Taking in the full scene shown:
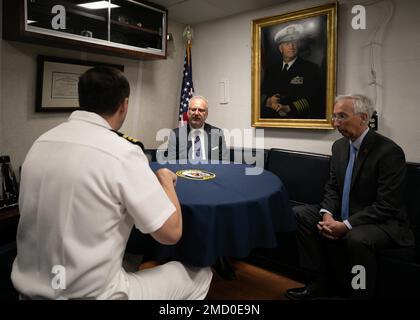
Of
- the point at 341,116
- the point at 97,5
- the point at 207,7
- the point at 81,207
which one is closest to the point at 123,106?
the point at 81,207

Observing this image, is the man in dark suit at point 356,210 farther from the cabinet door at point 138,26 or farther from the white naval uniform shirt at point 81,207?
the cabinet door at point 138,26

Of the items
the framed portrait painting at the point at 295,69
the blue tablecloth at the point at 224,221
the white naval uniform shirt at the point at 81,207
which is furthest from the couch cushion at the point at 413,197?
the white naval uniform shirt at the point at 81,207

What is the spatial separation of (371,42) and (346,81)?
1.28ft

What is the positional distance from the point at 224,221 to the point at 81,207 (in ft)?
2.26

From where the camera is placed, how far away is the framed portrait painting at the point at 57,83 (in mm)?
2787

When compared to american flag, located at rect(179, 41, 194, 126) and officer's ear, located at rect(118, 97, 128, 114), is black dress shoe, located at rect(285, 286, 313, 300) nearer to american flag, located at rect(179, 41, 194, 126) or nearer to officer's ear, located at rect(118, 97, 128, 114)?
officer's ear, located at rect(118, 97, 128, 114)

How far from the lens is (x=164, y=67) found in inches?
159

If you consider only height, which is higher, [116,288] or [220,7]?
[220,7]

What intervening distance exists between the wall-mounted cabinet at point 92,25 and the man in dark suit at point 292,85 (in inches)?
51.1

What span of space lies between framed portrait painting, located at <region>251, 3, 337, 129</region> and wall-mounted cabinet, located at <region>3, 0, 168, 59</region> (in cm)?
117

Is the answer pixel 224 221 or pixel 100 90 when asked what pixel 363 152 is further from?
pixel 100 90

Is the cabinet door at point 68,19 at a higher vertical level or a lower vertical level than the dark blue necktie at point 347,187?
higher

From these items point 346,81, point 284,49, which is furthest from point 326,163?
point 284,49

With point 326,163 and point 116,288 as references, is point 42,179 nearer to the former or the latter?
point 116,288
